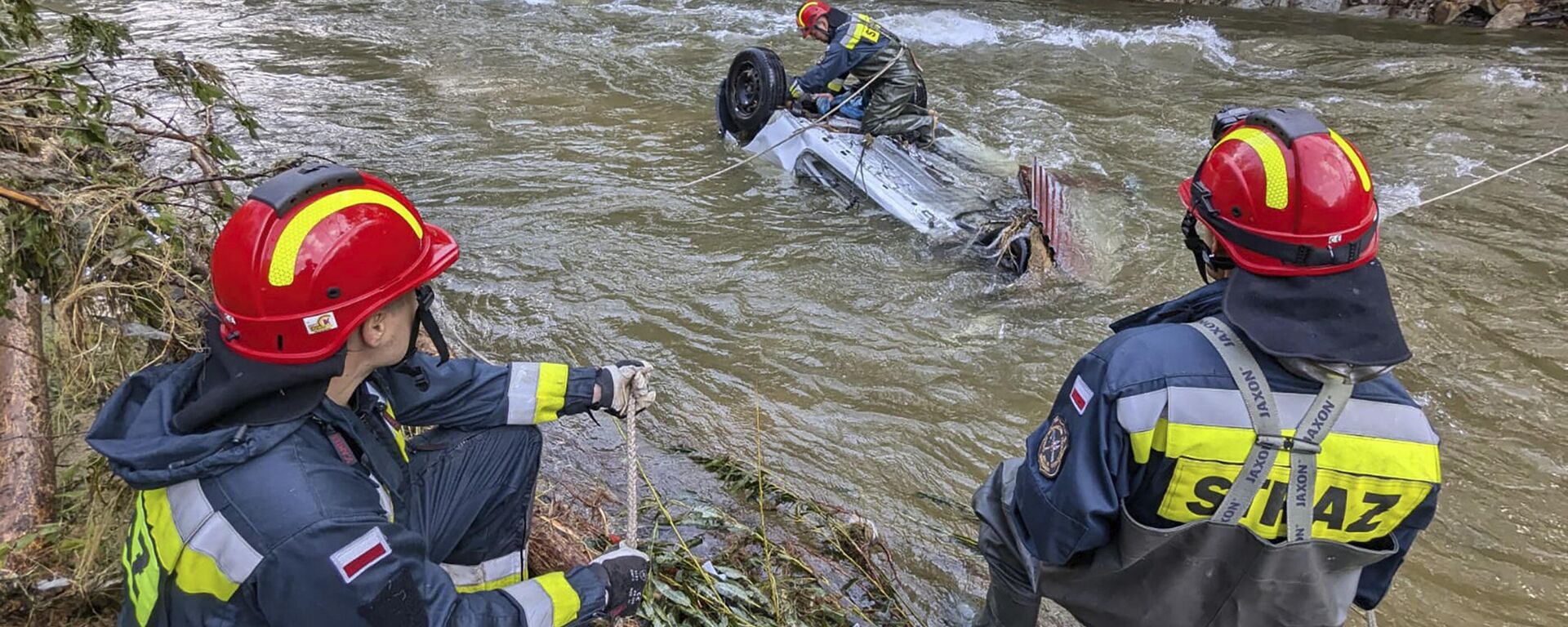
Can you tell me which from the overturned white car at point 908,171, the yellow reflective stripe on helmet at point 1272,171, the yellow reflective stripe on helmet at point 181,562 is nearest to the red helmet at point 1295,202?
the yellow reflective stripe on helmet at point 1272,171

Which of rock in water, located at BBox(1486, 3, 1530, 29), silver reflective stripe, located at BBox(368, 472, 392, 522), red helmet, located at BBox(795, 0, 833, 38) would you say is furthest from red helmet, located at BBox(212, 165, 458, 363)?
rock in water, located at BBox(1486, 3, 1530, 29)

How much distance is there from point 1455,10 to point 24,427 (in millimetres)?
14905

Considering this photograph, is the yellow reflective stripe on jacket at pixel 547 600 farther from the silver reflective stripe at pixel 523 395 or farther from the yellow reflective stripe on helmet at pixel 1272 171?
the yellow reflective stripe on helmet at pixel 1272 171

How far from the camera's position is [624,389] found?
2414 mm

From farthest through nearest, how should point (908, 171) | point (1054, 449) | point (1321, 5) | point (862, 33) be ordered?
point (1321, 5), point (862, 33), point (908, 171), point (1054, 449)

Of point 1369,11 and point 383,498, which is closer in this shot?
point 383,498

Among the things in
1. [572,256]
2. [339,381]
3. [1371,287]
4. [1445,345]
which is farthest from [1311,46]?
[339,381]

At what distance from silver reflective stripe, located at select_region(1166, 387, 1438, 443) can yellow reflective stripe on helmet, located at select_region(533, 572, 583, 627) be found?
1.25 meters

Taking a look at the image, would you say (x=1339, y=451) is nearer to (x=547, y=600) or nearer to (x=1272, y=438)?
(x=1272, y=438)

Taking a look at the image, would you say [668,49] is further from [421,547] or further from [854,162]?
[421,547]

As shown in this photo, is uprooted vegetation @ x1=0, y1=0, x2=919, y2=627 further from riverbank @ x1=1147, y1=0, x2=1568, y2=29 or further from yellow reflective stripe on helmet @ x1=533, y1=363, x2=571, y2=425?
riverbank @ x1=1147, y1=0, x2=1568, y2=29

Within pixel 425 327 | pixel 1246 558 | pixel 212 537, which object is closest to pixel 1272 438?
pixel 1246 558

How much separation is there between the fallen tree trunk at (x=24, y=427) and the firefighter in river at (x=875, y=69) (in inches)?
198

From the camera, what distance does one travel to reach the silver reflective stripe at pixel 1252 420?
1.59 metres
